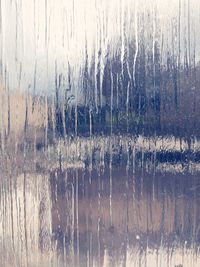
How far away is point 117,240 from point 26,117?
450mm

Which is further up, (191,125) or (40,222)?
(191,125)

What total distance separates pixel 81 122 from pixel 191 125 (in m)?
0.32

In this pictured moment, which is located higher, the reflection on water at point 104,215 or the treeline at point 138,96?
the treeline at point 138,96

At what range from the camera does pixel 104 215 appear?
110 cm

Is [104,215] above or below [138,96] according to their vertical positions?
below

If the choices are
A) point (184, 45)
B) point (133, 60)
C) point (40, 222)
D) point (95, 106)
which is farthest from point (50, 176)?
point (184, 45)

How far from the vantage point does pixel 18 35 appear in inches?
42.6

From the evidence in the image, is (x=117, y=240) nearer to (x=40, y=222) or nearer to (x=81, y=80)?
(x=40, y=222)

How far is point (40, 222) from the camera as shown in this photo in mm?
1116

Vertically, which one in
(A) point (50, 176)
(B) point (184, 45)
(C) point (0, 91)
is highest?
(B) point (184, 45)

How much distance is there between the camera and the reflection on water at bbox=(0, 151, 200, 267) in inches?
43.3

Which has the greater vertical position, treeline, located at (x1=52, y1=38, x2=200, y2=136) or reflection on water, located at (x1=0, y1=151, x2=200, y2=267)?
treeline, located at (x1=52, y1=38, x2=200, y2=136)

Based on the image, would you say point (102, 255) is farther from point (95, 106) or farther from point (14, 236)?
point (95, 106)

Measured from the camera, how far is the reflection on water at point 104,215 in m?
1.10
